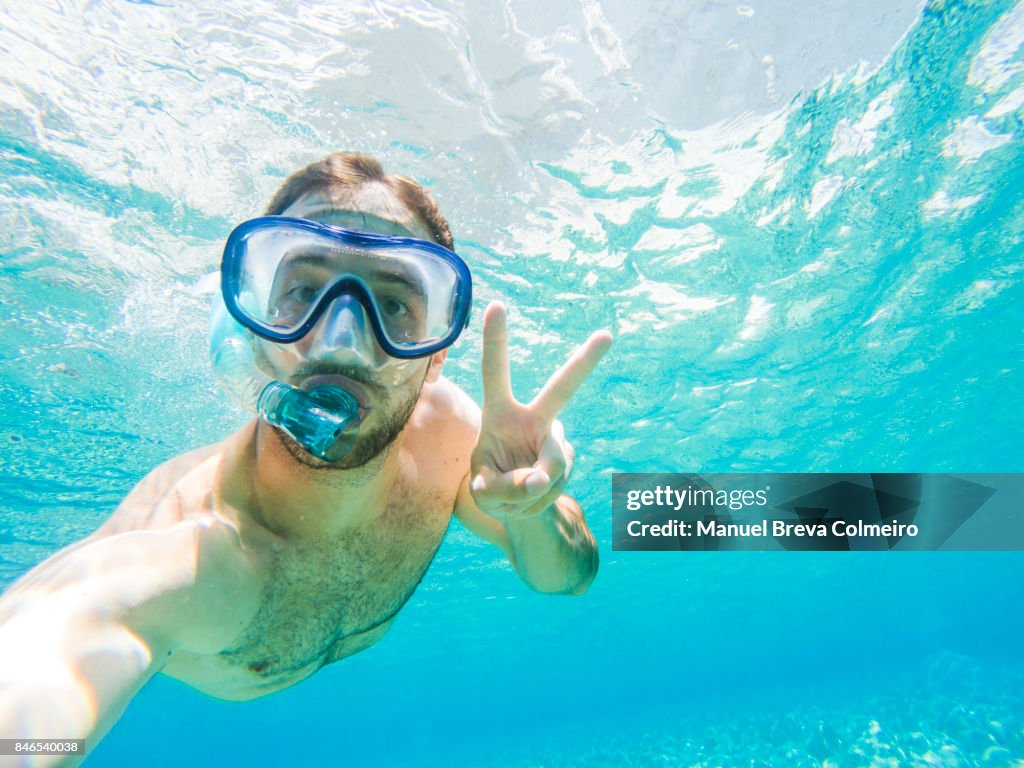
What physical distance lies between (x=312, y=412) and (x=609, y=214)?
7.16 m

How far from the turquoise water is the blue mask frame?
13.7ft

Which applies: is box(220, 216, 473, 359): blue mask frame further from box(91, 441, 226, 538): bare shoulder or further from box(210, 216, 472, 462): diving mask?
box(91, 441, 226, 538): bare shoulder

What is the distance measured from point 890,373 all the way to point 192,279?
1779 centimetres

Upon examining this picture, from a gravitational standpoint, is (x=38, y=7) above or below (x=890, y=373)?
below

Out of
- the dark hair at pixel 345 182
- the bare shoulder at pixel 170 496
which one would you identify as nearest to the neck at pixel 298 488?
the bare shoulder at pixel 170 496

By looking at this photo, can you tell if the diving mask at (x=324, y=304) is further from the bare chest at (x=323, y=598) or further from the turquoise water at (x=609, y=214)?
the turquoise water at (x=609, y=214)

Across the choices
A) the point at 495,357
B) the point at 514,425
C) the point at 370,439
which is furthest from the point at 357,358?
the point at 514,425

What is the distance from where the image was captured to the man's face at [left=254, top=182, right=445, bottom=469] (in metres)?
2.66

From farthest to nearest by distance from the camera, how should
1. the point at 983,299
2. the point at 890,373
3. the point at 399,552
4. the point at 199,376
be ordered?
1. the point at 890,373
2. the point at 983,299
3. the point at 199,376
4. the point at 399,552

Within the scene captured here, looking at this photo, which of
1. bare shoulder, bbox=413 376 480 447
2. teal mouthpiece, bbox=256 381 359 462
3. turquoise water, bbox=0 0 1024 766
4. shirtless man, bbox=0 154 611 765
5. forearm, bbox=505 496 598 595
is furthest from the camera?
turquoise water, bbox=0 0 1024 766

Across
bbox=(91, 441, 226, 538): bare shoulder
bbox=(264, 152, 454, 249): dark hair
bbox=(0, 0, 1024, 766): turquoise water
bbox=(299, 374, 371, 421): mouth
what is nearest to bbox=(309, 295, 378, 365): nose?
bbox=(299, 374, 371, 421): mouth

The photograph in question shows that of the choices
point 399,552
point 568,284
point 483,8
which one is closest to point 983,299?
point 568,284

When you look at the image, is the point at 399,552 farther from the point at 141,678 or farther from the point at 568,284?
the point at 568,284

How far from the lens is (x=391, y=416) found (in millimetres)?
2918
